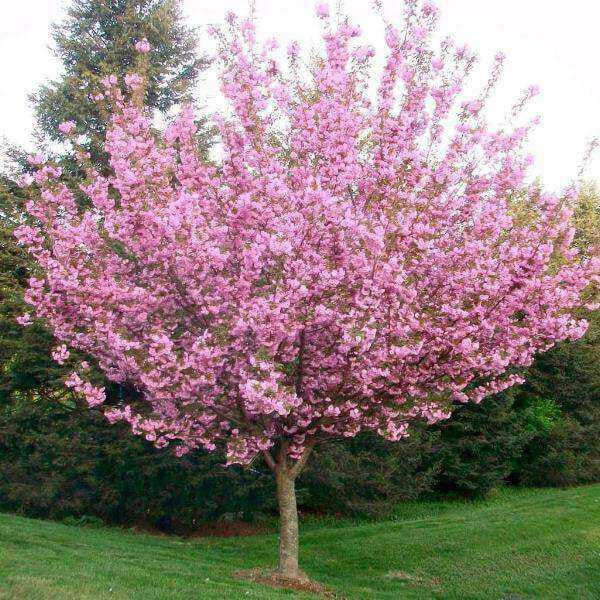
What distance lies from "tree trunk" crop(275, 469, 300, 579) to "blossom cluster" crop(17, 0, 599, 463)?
564 millimetres

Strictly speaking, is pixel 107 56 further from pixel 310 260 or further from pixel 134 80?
pixel 310 260

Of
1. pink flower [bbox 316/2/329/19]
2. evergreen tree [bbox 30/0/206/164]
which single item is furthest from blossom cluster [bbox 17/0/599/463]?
evergreen tree [bbox 30/0/206/164]

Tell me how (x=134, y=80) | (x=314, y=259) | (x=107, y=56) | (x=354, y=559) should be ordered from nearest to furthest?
(x=314, y=259), (x=134, y=80), (x=354, y=559), (x=107, y=56)

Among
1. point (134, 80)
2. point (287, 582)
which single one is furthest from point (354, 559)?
point (134, 80)

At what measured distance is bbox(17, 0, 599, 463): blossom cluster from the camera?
8289 millimetres

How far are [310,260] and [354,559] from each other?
633 cm

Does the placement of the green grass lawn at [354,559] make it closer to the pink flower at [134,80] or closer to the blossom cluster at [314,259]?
the blossom cluster at [314,259]

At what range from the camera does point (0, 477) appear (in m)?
15.4

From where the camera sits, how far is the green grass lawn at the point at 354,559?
780 cm

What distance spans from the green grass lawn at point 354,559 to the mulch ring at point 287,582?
0.81ft

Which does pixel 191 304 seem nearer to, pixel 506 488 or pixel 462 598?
pixel 462 598

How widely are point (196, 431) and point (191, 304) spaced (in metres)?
1.80

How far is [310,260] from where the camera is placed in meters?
8.34

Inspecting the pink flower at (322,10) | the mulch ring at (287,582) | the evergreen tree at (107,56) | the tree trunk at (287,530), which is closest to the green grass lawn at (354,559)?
the mulch ring at (287,582)
